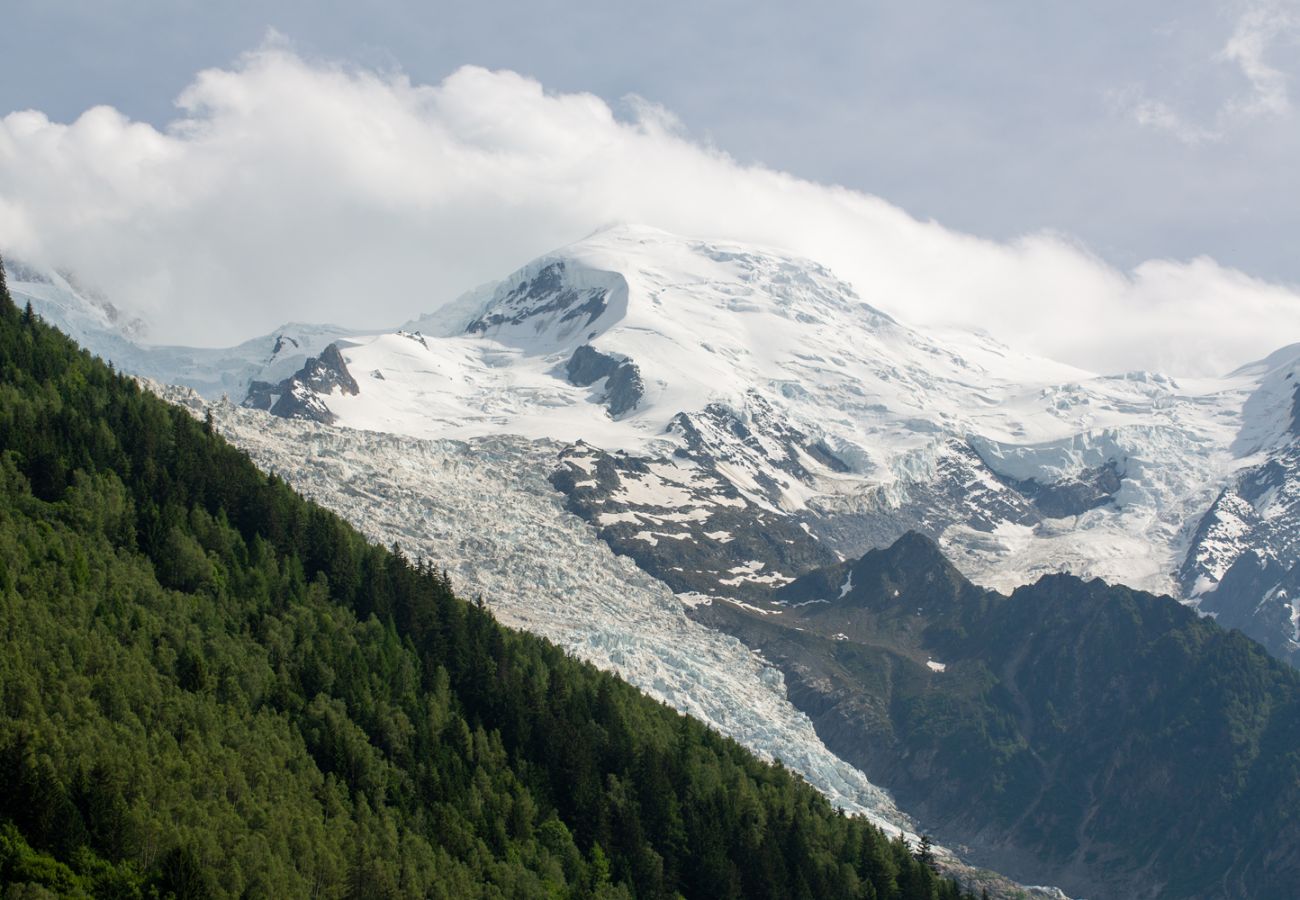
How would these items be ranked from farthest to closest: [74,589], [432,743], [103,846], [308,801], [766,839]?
[766,839] < [432,743] < [74,589] < [308,801] < [103,846]

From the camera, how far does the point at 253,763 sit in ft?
522

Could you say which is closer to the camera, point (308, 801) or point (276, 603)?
point (308, 801)

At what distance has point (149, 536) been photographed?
642 feet

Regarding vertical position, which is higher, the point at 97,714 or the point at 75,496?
the point at 75,496

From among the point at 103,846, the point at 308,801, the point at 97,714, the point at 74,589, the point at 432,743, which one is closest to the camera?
the point at 103,846

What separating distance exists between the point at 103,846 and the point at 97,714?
736 inches

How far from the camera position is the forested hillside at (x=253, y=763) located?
136000 millimetres

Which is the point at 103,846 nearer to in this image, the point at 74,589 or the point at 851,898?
the point at 74,589

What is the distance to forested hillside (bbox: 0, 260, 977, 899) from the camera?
136000mm

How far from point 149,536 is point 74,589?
24339 mm

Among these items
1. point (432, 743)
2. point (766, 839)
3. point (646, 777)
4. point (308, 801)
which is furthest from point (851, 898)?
point (308, 801)

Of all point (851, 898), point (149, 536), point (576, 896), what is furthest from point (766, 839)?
point (149, 536)

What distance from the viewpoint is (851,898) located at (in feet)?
639

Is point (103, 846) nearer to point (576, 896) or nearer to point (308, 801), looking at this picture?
point (308, 801)
